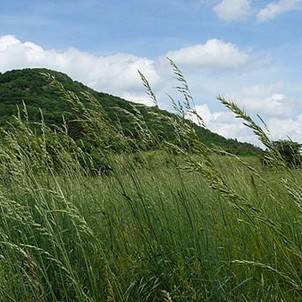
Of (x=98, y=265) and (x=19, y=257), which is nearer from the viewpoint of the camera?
(x=98, y=265)

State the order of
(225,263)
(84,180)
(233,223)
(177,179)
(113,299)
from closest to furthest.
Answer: (113,299), (225,263), (233,223), (177,179), (84,180)

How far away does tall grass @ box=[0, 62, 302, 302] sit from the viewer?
292cm

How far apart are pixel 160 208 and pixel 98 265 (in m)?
0.64

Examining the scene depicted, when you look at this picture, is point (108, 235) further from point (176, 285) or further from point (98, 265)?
point (176, 285)

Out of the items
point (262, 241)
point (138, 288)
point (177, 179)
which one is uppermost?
point (177, 179)

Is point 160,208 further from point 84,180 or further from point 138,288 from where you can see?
point 84,180

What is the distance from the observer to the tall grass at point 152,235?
2922 millimetres

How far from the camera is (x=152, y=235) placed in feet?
11.6

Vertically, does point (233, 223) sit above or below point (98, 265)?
above

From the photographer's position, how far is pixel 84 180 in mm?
4883

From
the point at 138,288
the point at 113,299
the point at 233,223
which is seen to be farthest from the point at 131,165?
the point at 113,299

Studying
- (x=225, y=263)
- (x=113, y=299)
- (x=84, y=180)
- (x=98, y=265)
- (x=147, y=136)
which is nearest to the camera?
(x=113, y=299)

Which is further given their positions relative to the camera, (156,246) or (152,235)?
(152,235)

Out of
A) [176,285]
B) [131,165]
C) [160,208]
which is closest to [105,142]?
[131,165]
